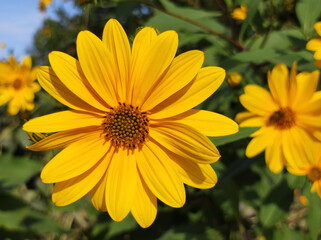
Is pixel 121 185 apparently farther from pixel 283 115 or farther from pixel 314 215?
pixel 314 215

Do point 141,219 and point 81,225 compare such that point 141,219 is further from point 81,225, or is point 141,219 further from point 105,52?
point 81,225

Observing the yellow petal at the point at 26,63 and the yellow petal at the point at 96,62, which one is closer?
the yellow petal at the point at 96,62

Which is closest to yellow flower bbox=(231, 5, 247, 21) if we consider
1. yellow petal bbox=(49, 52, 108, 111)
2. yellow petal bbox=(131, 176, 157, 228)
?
yellow petal bbox=(49, 52, 108, 111)

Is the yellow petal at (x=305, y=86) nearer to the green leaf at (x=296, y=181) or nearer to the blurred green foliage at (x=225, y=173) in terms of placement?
the blurred green foliage at (x=225, y=173)

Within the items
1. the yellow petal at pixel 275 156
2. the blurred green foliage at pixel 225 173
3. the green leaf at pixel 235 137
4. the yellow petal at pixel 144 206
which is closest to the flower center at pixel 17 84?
the blurred green foliage at pixel 225 173

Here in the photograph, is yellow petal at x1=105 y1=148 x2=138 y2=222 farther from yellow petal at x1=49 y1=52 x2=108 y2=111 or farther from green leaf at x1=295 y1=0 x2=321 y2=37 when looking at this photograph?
green leaf at x1=295 y1=0 x2=321 y2=37

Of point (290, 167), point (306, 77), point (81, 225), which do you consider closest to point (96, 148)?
point (290, 167)
